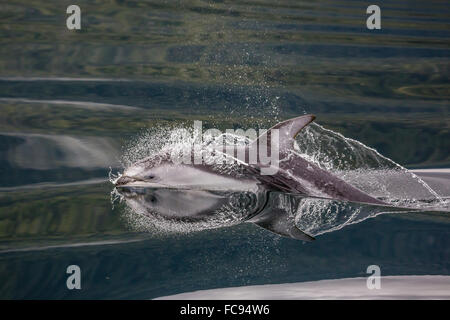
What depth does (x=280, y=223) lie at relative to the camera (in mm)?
2629

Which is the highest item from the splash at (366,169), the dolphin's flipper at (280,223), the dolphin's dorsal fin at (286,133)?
the dolphin's dorsal fin at (286,133)

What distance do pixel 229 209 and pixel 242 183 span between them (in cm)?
12

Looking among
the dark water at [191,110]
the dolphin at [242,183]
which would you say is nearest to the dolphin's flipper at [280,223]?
the dolphin at [242,183]

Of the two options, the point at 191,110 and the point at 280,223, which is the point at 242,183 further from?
the point at 191,110

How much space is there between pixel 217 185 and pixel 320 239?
0.72 meters

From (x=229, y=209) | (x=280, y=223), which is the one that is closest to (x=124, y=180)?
(x=229, y=209)

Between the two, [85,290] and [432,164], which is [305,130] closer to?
[432,164]

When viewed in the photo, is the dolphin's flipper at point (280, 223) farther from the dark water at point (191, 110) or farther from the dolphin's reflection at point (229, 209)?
the dark water at point (191, 110)

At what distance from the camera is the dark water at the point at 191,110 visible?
2777mm

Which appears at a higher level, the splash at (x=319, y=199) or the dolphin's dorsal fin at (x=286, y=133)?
the dolphin's dorsal fin at (x=286, y=133)

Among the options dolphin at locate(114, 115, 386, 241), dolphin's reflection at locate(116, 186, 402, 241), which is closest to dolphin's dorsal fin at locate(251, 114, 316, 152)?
dolphin at locate(114, 115, 386, 241)

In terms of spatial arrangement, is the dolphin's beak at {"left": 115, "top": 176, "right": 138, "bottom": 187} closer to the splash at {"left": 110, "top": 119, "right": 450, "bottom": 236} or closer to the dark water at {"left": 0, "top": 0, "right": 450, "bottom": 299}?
the splash at {"left": 110, "top": 119, "right": 450, "bottom": 236}

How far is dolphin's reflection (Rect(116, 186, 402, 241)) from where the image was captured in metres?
2.41

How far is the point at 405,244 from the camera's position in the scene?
2.99 m
